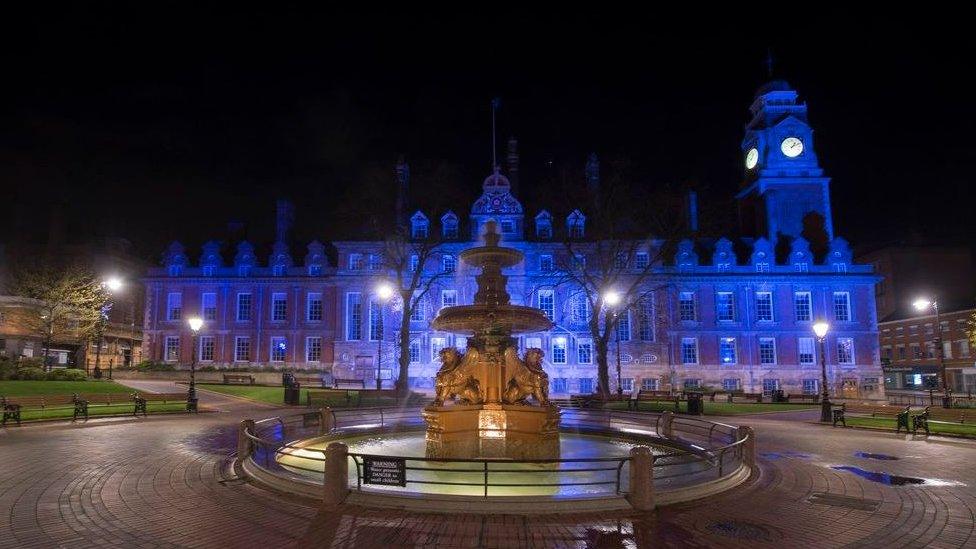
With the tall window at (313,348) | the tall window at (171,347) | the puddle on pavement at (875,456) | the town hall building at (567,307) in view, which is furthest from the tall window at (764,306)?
the tall window at (171,347)

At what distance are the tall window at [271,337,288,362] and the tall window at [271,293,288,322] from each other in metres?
1.90

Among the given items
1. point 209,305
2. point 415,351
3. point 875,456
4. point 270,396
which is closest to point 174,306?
point 209,305

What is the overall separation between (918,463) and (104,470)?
19.0 meters

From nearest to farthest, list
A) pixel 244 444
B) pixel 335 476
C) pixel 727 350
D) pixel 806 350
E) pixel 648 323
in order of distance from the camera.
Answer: pixel 335 476
pixel 244 444
pixel 806 350
pixel 727 350
pixel 648 323

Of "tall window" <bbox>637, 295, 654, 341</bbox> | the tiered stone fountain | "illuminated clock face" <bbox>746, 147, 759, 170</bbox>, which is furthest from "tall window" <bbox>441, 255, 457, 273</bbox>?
the tiered stone fountain

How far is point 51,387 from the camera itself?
29.6 metres

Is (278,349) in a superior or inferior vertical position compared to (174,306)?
inferior

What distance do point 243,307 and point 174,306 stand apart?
21.1ft

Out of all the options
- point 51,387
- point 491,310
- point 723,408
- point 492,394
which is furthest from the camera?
point 723,408

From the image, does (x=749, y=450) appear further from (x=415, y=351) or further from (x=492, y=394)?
(x=415, y=351)

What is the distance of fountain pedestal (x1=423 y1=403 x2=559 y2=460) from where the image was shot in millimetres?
13867

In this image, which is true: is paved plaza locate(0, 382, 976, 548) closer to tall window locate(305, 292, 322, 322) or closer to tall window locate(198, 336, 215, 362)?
tall window locate(305, 292, 322, 322)

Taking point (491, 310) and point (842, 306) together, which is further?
point (842, 306)

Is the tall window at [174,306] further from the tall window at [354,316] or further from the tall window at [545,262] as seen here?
the tall window at [545,262]
